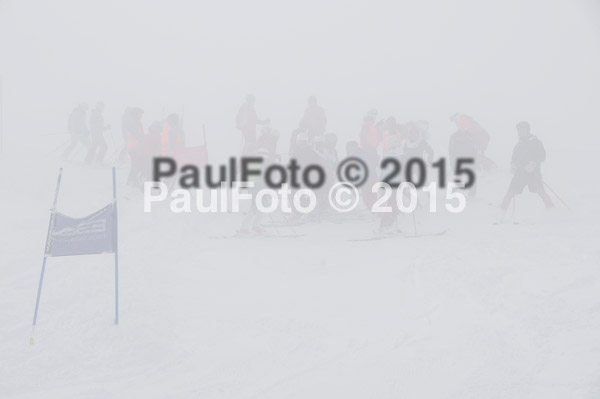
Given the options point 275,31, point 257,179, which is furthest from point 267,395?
point 275,31

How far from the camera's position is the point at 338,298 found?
679 cm

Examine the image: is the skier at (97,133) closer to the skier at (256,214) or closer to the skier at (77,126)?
the skier at (77,126)

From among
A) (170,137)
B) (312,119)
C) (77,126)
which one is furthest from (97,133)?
(312,119)

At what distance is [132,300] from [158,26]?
4687cm

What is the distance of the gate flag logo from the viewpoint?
6004mm

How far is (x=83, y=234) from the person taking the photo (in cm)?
614

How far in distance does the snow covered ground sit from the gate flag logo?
0.87 m

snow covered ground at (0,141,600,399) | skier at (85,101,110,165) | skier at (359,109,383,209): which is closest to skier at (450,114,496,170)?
skier at (359,109,383,209)

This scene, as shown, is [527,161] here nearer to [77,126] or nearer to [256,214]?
[256,214]

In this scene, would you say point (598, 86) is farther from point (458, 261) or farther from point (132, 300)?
A: point (132, 300)

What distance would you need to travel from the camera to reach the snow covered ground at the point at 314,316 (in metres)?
4.90

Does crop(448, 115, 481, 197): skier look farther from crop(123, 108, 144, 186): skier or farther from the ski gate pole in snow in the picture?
the ski gate pole in snow

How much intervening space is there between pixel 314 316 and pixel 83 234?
2.75 metres

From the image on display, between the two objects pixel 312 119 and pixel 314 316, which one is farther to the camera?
pixel 312 119
